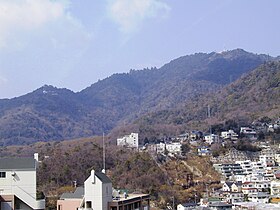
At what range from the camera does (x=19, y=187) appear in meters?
12.9

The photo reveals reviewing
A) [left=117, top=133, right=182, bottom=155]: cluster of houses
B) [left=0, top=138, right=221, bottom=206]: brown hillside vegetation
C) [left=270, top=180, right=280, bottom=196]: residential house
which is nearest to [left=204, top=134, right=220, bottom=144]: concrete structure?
[left=117, top=133, right=182, bottom=155]: cluster of houses

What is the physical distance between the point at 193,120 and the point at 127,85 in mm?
98142

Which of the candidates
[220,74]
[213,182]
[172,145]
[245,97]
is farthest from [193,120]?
[220,74]

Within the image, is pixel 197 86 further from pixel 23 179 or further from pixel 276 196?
pixel 23 179

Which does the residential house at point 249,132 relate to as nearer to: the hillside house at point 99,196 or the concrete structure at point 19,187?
the hillside house at point 99,196

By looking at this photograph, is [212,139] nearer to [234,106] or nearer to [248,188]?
[248,188]

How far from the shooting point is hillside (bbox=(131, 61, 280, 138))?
75062 mm

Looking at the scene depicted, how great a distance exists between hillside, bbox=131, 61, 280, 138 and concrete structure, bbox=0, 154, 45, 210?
2316 inches

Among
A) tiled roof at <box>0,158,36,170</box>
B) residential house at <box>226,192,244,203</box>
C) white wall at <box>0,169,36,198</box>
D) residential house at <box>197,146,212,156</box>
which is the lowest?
residential house at <box>226,192,244,203</box>

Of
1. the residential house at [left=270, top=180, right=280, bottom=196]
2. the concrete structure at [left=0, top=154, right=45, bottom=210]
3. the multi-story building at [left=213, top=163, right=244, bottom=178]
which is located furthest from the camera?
the multi-story building at [left=213, top=163, right=244, bottom=178]

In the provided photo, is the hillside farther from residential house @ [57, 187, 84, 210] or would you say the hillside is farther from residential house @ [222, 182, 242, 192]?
residential house @ [57, 187, 84, 210]

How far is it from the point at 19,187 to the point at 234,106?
73.6 meters

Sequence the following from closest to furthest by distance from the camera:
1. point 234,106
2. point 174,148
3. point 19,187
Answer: point 19,187 < point 174,148 < point 234,106

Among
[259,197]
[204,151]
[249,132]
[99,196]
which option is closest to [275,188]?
[259,197]
